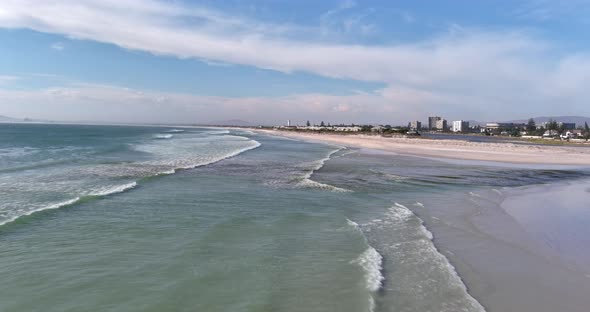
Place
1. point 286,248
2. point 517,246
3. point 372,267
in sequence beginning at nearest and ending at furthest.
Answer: point 372,267
point 286,248
point 517,246

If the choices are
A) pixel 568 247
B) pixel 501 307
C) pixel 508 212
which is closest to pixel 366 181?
pixel 508 212

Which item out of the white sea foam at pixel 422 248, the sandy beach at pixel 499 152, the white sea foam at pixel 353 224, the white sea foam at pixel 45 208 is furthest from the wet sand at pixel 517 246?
the sandy beach at pixel 499 152

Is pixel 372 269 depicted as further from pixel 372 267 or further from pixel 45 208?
pixel 45 208

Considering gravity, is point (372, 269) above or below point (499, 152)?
below

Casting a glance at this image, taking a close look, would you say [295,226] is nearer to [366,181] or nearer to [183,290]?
[183,290]

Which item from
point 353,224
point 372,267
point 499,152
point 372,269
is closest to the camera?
point 372,269

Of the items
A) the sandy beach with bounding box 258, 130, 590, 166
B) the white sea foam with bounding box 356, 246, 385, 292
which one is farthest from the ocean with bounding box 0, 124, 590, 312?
the sandy beach with bounding box 258, 130, 590, 166

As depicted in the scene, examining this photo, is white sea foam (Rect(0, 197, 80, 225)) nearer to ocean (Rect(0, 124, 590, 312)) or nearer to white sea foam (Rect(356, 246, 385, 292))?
ocean (Rect(0, 124, 590, 312))

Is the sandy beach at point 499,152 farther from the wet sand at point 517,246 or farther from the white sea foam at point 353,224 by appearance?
the white sea foam at point 353,224

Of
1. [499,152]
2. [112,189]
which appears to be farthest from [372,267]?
[499,152]
